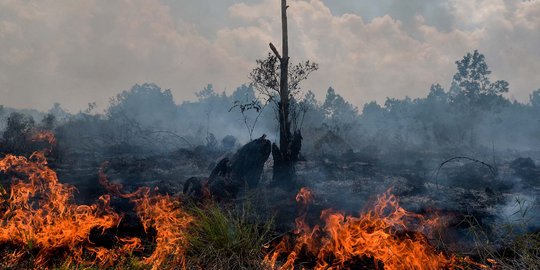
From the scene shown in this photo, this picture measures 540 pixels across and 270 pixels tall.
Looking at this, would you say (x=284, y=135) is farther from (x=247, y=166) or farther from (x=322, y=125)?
(x=322, y=125)

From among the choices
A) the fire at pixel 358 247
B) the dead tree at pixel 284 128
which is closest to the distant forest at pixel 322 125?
the dead tree at pixel 284 128

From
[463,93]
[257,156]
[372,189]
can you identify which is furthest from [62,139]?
[463,93]

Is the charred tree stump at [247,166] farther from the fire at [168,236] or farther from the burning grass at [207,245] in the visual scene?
the burning grass at [207,245]

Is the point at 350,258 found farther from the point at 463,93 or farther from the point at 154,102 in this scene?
the point at 154,102

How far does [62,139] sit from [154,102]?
164ft

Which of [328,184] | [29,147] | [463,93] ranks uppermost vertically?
[463,93]

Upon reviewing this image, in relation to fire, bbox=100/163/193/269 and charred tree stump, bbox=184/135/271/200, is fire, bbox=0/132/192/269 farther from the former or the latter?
charred tree stump, bbox=184/135/271/200

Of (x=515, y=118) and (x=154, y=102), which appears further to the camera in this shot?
(x=154, y=102)

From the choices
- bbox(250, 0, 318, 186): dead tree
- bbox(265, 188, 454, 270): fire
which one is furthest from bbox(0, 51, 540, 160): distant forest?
bbox(265, 188, 454, 270): fire

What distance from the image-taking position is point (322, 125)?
4041 cm

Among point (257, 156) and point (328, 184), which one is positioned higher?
point (257, 156)

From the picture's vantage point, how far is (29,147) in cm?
2056

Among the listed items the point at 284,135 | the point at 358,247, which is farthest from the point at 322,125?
the point at 358,247

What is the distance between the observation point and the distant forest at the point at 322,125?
103 feet
